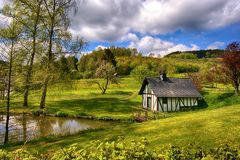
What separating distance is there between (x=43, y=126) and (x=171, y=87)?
22784 millimetres

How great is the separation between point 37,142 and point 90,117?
1517 centimetres

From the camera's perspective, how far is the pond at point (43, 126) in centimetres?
2781

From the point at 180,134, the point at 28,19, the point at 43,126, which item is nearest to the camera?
the point at 180,134

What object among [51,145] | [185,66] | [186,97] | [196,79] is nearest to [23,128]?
[51,145]

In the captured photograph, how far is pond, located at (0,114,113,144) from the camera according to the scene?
27.8 m

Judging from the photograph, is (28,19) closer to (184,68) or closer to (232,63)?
(232,63)

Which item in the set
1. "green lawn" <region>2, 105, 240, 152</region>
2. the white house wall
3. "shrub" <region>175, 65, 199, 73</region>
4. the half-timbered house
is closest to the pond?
"green lawn" <region>2, 105, 240, 152</region>

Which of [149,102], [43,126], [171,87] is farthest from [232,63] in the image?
[43,126]

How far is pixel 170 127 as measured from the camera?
74.5 ft

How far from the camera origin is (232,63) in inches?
1692

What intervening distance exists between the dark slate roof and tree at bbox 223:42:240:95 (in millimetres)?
6050

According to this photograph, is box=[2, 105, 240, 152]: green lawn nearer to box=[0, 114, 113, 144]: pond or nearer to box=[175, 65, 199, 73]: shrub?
box=[0, 114, 113, 144]: pond

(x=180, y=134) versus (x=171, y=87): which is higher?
(x=171, y=87)

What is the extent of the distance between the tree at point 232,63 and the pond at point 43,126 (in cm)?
2154
